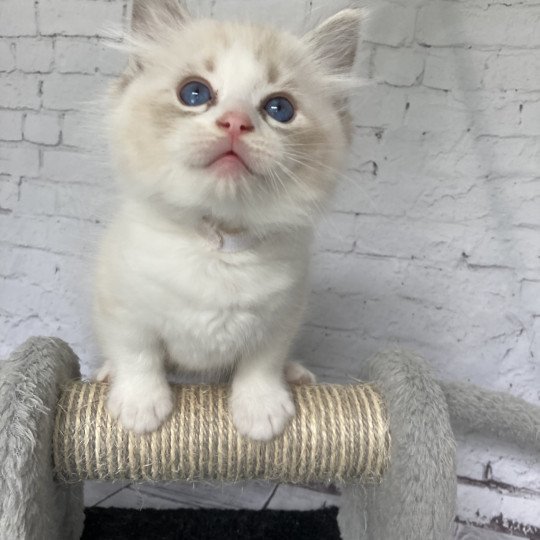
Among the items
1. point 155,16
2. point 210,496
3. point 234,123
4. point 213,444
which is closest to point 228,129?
point 234,123

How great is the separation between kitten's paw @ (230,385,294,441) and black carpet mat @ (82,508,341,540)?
53cm

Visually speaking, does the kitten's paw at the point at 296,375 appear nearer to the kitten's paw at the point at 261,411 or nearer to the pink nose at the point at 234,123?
the kitten's paw at the point at 261,411

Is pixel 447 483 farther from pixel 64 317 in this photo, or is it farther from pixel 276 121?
pixel 64 317

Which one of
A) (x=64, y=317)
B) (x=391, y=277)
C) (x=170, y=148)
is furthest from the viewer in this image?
(x=64, y=317)

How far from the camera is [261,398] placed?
85 cm

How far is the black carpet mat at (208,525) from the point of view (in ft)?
4.01

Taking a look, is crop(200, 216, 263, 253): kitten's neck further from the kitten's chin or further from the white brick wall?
the white brick wall

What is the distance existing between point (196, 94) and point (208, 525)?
96 centimetres

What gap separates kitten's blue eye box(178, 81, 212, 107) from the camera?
731 mm

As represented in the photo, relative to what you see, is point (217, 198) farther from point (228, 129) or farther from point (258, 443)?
point (258, 443)

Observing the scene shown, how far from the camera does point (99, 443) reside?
2.66ft

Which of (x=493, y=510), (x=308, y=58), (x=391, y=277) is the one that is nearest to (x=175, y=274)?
(x=308, y=58)

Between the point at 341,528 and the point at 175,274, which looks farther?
the point at 341,528

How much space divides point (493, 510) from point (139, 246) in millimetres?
1063
